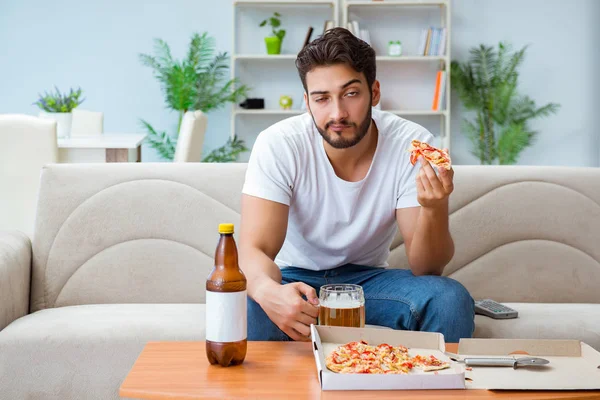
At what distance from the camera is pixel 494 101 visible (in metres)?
6.42

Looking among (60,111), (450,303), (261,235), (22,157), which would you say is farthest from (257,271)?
(60,111)

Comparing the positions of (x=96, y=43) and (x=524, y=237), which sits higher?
(x=96, y=43)

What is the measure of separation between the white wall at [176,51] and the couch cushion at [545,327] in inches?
187

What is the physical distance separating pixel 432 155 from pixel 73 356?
1.05 metres

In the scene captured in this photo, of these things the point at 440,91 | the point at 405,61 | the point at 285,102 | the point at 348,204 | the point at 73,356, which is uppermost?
the point at 405,61

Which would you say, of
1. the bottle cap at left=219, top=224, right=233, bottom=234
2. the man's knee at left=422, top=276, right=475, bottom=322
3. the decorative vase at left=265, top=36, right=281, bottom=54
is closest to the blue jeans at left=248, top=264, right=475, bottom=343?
the man's knee at left=422, top=276, right=475, bottom=322

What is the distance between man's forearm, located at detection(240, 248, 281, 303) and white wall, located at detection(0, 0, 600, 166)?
496cm

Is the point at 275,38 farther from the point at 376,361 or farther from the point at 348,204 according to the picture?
the point at 376,361

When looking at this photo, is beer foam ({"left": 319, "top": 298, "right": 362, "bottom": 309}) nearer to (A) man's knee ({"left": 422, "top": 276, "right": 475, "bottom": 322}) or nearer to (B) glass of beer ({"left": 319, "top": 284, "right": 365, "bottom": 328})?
(B) glass of beer ({"left": 319, "top": 284, "right": 365, "bottom": 328})

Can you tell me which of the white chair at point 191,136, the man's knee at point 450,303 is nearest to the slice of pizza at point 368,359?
the man's knee at point 450,303

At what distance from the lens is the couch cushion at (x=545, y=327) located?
6.57ft

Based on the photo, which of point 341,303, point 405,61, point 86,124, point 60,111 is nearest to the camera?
point 341,303

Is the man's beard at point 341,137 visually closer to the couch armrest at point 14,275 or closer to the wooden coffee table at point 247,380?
the wooden coffee table at point 247,380

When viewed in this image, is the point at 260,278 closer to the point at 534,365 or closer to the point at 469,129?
the point at 534,365
